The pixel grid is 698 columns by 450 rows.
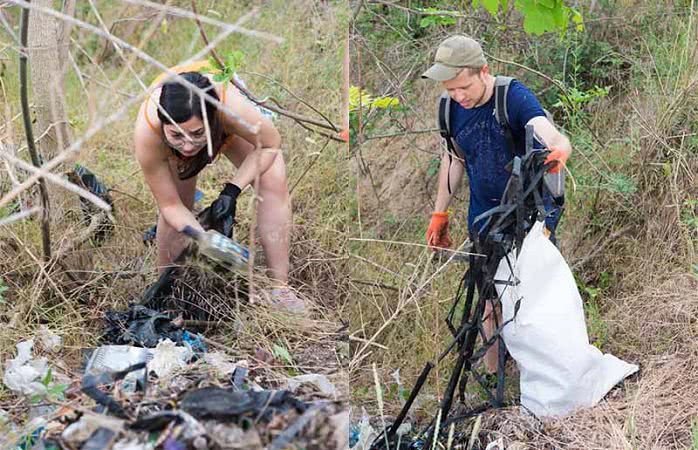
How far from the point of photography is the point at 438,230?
3.12 meters

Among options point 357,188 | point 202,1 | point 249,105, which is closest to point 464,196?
point 357,188

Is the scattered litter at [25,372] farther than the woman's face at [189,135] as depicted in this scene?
No

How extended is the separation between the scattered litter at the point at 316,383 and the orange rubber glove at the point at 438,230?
84 cm

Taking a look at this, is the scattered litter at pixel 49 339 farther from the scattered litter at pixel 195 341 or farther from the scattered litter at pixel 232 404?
the scattered litter at pixel 232 404

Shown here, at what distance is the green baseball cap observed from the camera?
271 cm

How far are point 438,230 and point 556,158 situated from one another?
0.78 meters

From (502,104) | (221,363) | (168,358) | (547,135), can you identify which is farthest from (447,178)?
(168,358)

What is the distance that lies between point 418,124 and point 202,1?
221cm

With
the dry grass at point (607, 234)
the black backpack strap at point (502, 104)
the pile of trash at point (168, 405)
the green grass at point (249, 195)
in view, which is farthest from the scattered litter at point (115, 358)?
the black backpack strap at point (502, 104)

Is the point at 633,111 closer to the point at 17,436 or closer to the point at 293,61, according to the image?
the point at 293,61

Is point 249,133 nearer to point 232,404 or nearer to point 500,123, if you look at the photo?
point 500,123

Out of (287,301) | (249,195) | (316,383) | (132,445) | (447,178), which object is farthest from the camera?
(249,195)

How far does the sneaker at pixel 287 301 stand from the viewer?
9.64 ft

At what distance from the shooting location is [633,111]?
12.3 ft
